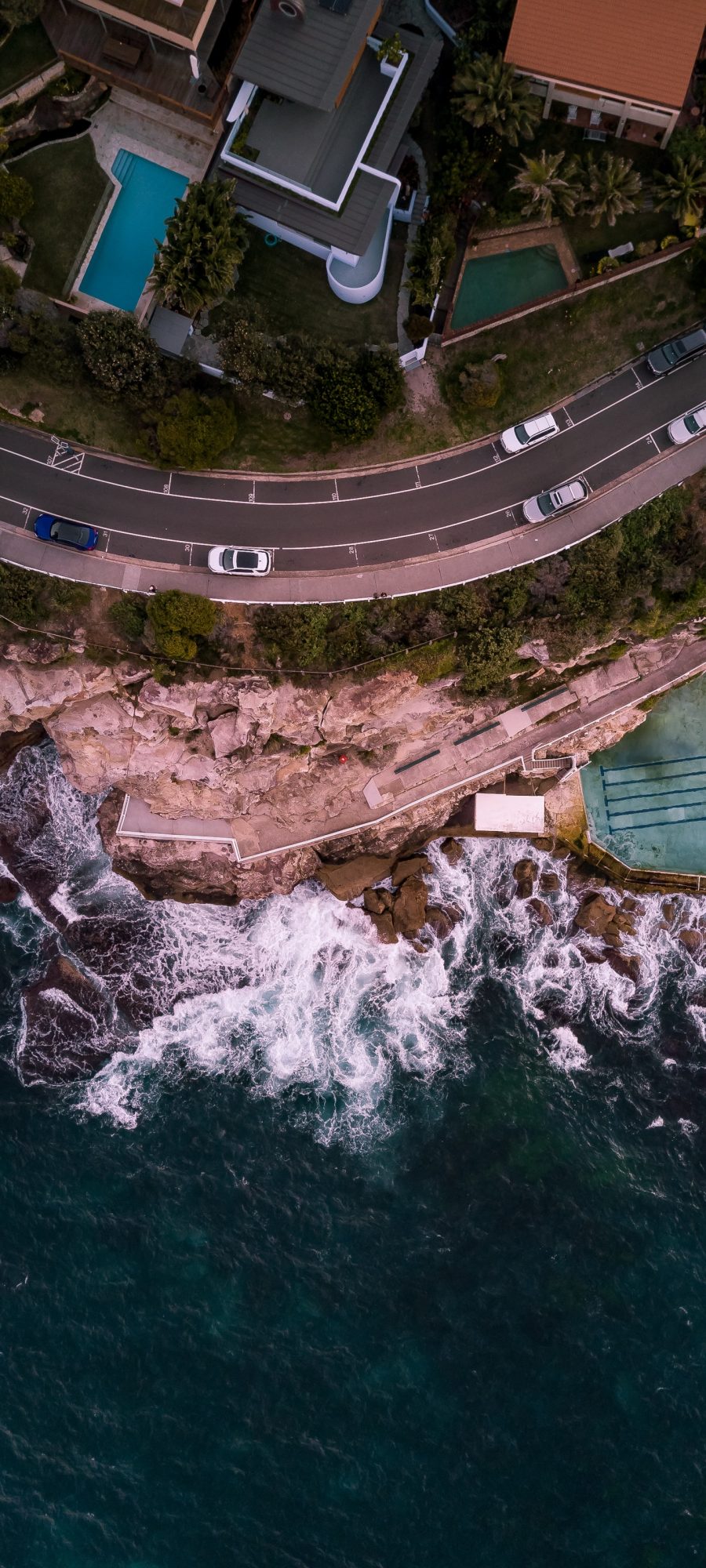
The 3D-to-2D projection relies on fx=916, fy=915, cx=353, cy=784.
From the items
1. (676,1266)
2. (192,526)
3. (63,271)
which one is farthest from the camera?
(676,1266)

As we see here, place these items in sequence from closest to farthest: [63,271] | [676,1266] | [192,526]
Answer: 1. [63,271]
2. [192,526]
3. [676,1266]

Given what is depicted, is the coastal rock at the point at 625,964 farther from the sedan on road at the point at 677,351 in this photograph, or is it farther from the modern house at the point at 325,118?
the modern house at the point at 325,118

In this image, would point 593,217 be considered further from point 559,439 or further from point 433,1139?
point 433,1139

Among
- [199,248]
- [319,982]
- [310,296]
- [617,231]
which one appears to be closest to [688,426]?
[617,231]

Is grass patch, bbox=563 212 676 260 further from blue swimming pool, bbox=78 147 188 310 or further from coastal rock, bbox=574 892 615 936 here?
coastal rock, bbox=574 892 615 936

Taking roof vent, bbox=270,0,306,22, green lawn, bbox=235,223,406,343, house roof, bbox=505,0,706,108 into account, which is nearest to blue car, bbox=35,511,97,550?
green lawn, bbox=235,223,406,343

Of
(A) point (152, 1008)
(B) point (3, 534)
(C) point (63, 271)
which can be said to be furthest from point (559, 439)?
(A) point (152, 1008)

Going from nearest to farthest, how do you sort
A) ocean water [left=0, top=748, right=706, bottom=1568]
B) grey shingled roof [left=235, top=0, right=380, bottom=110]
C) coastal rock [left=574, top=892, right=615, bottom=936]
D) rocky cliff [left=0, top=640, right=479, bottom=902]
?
grey shingled roof [left=235, top=0, right=380, bottom=110] → rocky cliff [left=0, top=640, right=479, bottom=902] → ocean water [left=0, top=748, right=706, bottom=1568] → coastal rock [left=574, top=892, right=615, bottom=936]
